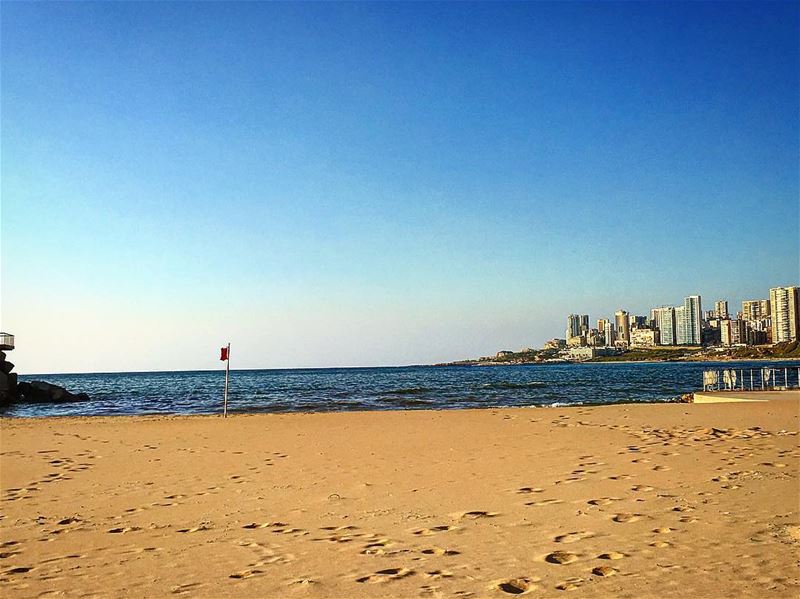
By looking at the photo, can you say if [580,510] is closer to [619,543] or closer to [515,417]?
[619,543]

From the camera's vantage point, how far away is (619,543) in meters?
5.26

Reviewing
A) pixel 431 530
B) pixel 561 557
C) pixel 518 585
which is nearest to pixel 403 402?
pixel 431 530

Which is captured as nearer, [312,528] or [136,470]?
[312,528]

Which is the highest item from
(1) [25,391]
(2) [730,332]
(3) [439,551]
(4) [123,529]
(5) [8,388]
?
(2) [730,332]

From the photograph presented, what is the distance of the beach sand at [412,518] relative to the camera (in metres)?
Result: 4.52

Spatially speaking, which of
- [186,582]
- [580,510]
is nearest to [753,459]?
[580,510]

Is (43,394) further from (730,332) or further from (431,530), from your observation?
(730,332)

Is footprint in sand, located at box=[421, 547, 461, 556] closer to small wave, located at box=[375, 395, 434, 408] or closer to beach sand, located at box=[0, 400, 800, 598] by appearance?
beach sand, located at box=[0, 400, 800, 598]

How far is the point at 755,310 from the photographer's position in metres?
188

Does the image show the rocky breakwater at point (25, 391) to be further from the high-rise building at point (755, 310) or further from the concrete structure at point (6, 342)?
the high-rise building at point (755, 310)

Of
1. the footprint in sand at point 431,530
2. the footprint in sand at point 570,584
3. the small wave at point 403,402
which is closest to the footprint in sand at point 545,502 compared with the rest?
the footprint in sand at point 431,530

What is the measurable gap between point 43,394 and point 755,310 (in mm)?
206774

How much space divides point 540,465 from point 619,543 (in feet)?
13.3

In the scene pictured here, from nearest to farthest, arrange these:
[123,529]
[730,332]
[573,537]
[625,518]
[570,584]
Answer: [570,584], [573,537], [625,518], [123,529], [730,332]
